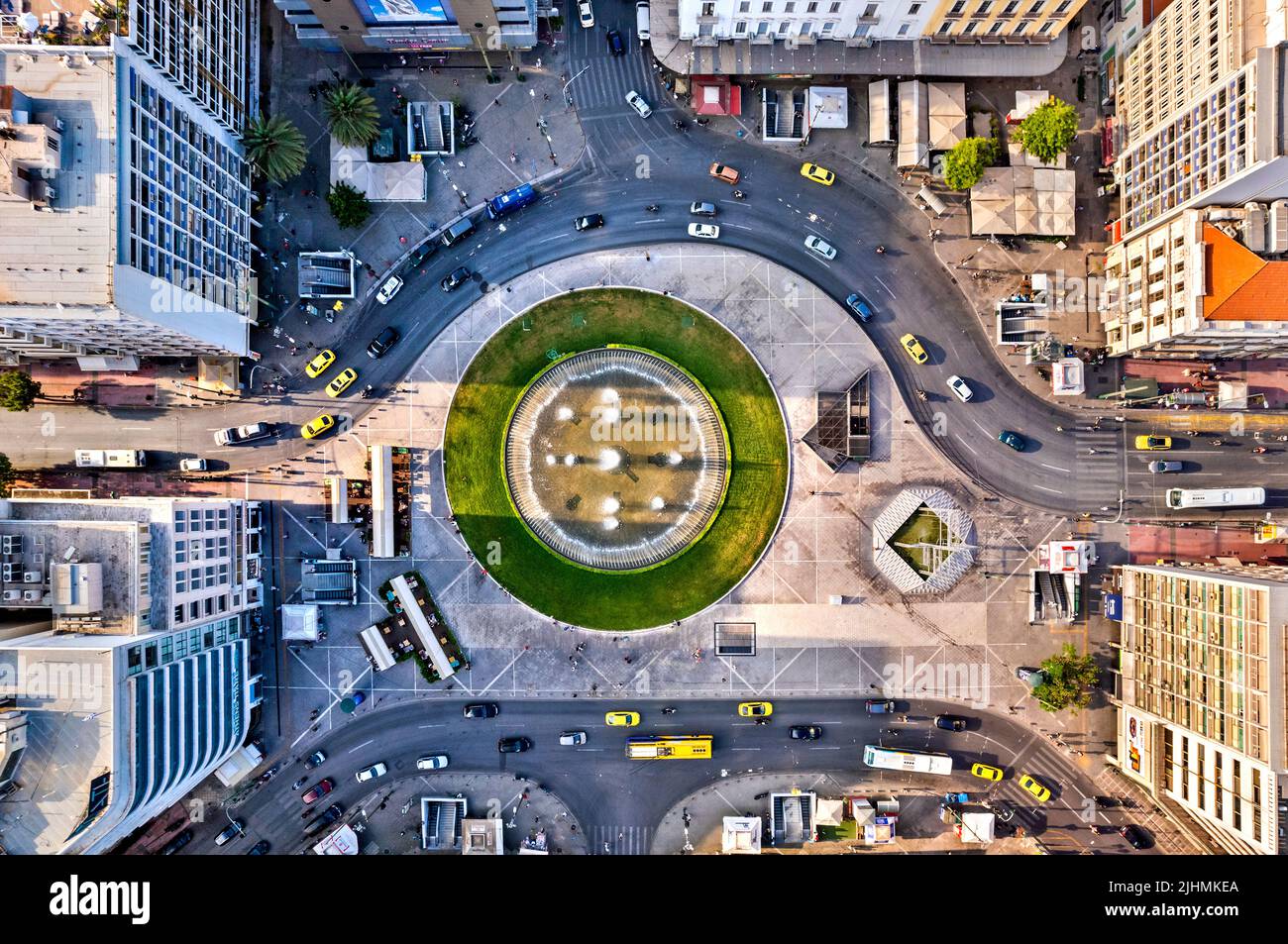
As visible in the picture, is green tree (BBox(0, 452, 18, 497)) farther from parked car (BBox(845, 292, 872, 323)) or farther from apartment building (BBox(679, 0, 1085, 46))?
parked car (BBox(845, 292, 872, 323))

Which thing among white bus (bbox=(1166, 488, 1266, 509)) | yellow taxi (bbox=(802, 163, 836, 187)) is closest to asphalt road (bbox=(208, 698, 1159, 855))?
white bus (bbox=(1166, 488, 1266, 509))

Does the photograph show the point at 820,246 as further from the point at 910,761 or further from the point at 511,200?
the point at 910,761

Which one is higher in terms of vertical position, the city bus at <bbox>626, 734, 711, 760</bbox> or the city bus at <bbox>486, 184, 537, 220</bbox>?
the city bus at <bbox>486, 184, 537, 220</bbox>

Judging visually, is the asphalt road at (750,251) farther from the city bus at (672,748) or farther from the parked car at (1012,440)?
Result: the city bus at (672,748)

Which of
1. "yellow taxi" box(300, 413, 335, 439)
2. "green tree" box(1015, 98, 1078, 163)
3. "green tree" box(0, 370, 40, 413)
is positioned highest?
"green tree" box(1015, 98, 1078, 163)

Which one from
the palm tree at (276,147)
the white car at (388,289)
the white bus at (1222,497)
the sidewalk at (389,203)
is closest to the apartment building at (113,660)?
the sidewalk at (389,203)

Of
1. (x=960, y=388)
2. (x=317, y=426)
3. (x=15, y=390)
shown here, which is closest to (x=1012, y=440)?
(x=960, y=388)
